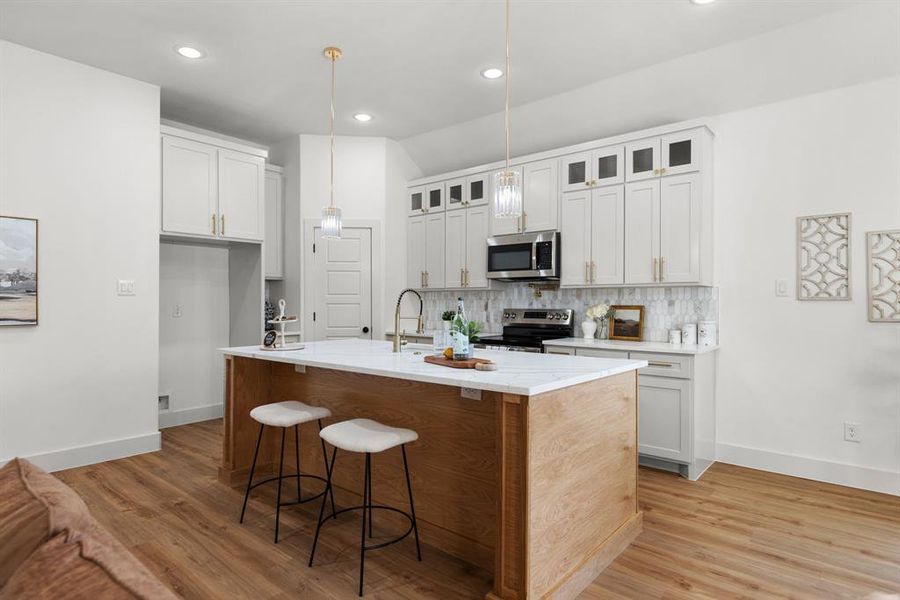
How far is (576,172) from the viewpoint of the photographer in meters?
4.50

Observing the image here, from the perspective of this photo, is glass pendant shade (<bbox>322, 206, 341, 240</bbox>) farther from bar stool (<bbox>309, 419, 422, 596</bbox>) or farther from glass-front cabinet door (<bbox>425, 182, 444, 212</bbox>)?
glass-front cabinet door (<bbox>425, 182, 444, 212</bbox>)

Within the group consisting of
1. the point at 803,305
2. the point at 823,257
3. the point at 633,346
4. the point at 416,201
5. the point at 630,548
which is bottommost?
the point at 630,548

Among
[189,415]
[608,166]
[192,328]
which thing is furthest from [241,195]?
[608,166]

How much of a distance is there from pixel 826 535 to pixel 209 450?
4279 millimetres

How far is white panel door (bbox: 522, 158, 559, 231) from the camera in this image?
4.64 meters

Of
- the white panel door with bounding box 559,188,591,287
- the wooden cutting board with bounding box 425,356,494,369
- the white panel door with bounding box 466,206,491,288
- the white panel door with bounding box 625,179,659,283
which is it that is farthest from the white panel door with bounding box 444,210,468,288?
the wooden cutting board with bounding box 425,356,494,369

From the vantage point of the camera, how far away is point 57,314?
3732mm

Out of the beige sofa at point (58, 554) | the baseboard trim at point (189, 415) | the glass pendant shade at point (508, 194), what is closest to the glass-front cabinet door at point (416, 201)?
the baseboard trim at point (189, 415)

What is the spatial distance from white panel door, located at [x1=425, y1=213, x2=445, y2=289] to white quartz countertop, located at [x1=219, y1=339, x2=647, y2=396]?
2.23 m

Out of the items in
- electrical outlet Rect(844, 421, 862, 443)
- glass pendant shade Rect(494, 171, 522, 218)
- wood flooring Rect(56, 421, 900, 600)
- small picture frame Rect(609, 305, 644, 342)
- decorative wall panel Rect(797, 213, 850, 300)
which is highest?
glass pendant shade Rect(494, 171, 522, 218)

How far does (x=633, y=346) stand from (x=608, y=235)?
3.25 feet

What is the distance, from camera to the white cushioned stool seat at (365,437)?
2.13 m

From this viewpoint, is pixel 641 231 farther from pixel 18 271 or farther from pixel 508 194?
pixel 18 271

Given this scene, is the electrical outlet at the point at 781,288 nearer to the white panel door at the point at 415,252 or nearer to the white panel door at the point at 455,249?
the white panel door at the point at 455,249
